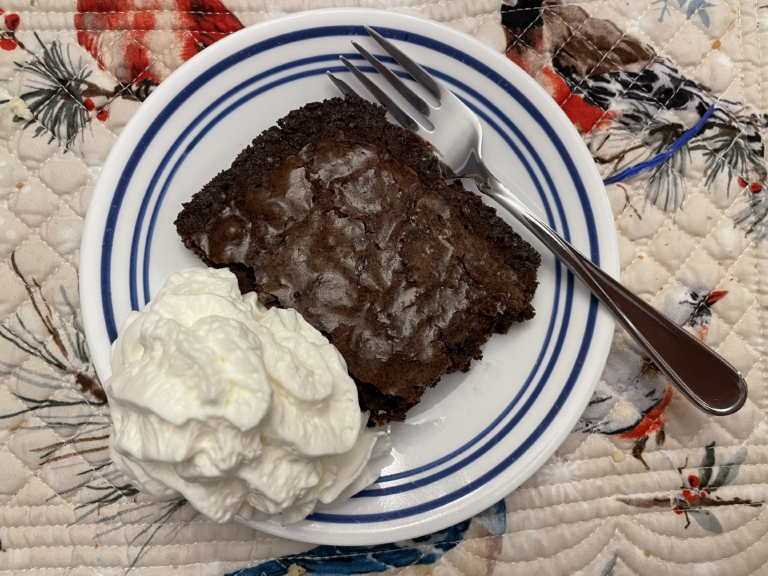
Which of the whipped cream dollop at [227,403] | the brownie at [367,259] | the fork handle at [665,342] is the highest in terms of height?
the fork handle at [665,342]

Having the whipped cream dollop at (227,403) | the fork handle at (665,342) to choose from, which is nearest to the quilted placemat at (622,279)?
the fork handle at (665,342)

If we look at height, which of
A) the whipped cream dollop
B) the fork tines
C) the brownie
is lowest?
the whipped cream dollop

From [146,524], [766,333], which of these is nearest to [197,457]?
[146,524]

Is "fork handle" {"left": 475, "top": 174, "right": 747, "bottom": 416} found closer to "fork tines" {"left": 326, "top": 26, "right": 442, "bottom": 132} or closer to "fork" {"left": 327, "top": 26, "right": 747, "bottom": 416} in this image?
"fork" {"left": 327, "top": 26, "right": 747, "bottom": 416}

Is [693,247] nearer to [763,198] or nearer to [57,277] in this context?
[763,198]

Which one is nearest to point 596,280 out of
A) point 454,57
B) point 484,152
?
point 484,152

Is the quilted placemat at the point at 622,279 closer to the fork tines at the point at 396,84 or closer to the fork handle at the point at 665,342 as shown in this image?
the fork handle at the point at 665,342

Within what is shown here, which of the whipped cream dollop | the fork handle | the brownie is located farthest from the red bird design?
the fork handle
